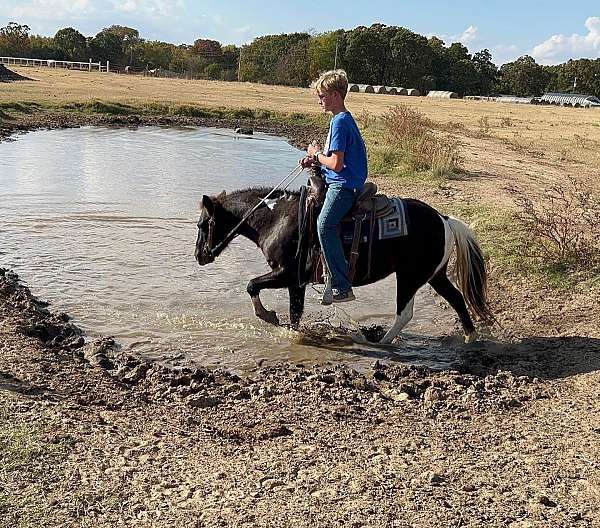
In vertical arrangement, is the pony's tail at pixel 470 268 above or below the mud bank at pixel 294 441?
above

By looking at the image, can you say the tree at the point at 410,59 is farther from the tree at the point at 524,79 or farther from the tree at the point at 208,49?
the tree at the point at 208,49

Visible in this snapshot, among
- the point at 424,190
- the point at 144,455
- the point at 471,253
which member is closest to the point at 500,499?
the point at 144,455

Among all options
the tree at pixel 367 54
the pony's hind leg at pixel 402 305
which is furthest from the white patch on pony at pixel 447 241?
the tree at pixel 367 54

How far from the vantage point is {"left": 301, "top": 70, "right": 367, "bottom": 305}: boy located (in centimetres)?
618

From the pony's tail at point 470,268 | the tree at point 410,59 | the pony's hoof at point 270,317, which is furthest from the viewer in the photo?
the tree at point 410,59

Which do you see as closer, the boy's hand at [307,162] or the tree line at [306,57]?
the boy's hand at [307,162]

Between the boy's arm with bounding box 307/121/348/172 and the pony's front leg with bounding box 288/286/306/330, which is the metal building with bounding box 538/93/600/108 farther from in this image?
the boy's arm with bounding box 307/121/348/172

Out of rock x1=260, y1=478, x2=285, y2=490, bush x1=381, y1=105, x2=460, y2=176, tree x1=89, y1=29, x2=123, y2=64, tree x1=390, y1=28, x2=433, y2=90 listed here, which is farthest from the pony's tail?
tree x1=89, y1=29, x2=123, y2=64

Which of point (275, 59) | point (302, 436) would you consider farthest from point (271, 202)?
point (275, 59)

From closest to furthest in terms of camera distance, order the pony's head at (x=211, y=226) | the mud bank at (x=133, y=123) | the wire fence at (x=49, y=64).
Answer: the pony's head at (x=211, y=226), the mud bank at (x=133, y=123), the wire fence at (x=49, y=64)

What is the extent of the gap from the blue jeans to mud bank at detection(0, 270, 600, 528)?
894 mm

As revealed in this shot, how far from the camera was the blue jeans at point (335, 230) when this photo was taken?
6.51m

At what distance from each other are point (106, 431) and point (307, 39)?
11926 cm

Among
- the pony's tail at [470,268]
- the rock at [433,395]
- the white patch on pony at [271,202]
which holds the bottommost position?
the rock at [433,395]
